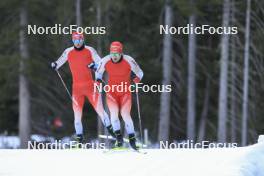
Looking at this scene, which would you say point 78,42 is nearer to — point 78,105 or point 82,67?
point 82,67

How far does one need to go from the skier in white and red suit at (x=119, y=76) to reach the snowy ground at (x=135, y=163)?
2.54 ft

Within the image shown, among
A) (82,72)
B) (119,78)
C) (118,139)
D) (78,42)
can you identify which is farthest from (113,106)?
(78,42)

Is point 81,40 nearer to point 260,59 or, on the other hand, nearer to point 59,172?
point 59,172

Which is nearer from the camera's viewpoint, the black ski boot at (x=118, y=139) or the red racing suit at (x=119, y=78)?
the red racing suit at (x=119, y=78)

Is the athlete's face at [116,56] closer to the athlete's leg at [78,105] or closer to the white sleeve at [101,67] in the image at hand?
the white sleeve at [101,67]

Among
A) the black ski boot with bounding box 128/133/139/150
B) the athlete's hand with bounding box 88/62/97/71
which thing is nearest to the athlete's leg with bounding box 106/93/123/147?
the black ski boot with bounding box 128/133/139/150

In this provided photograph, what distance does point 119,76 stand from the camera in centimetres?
1474

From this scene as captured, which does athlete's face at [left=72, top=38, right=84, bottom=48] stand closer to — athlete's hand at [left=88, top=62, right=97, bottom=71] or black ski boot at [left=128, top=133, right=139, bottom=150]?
athlete's hand at [left=88, top=62, right=97, bottom=71]

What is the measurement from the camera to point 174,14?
1160 inches

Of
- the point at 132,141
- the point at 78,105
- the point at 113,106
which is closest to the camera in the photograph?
the point at 113,106

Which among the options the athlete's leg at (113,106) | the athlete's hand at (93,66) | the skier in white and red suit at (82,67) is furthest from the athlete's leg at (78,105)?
the athlete's leg at (113,106)

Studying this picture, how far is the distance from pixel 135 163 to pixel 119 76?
239cm

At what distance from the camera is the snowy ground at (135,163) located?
1130 cm

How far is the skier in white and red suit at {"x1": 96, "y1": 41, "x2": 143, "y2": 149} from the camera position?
48.3ft
